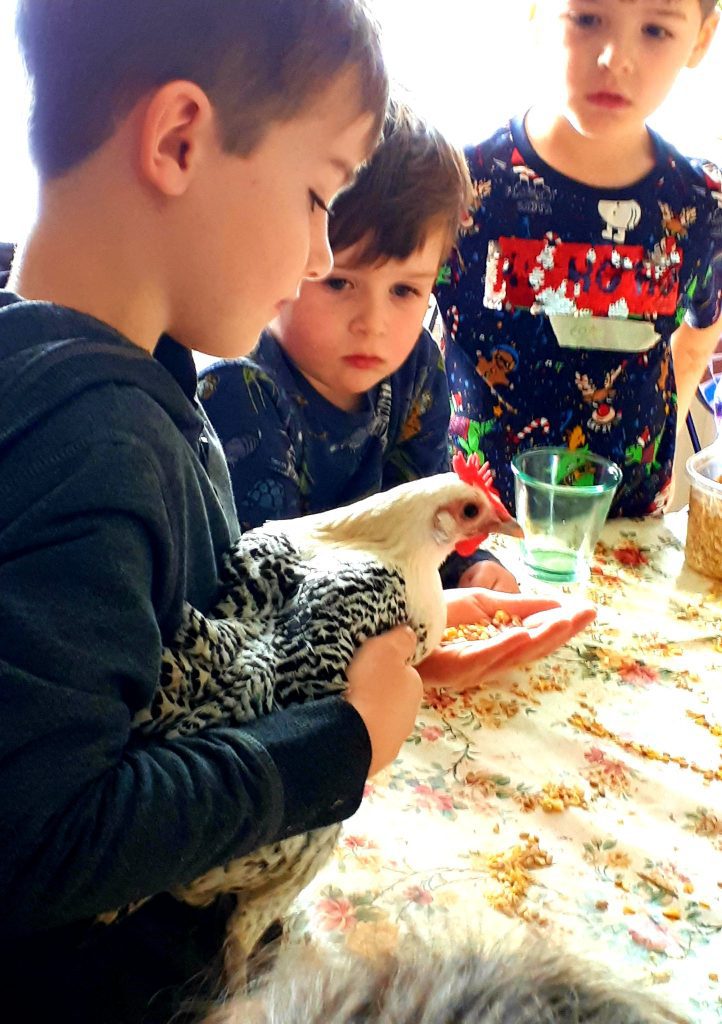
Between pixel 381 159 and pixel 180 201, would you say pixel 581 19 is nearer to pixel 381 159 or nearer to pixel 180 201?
pixel 381 159

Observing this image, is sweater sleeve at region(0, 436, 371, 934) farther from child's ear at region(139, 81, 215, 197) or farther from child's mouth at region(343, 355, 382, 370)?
child's mouth at region(343, 355, 382, 370)

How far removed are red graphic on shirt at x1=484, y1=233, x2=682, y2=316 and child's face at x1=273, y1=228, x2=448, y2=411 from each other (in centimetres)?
29

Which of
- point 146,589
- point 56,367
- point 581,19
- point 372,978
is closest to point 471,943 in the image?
point 372,978

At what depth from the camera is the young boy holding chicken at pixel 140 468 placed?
1.31 ft

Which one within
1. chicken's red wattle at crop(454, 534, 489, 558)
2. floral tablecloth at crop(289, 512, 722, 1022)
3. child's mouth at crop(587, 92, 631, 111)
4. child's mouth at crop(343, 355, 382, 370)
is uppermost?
child's mouth at crop(587, 92, 631, 111)

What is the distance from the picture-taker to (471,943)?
0.52 metres

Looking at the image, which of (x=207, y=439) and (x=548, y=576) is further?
(x=548, y=576)

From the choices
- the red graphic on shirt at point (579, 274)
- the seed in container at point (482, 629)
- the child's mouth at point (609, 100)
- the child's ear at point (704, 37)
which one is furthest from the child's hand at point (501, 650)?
the child's ear at point (704, 37)

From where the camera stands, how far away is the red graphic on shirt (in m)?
1.23

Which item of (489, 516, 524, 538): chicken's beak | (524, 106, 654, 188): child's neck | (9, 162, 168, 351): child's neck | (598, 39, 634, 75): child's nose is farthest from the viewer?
(524, 106, 654, 188): child's neck

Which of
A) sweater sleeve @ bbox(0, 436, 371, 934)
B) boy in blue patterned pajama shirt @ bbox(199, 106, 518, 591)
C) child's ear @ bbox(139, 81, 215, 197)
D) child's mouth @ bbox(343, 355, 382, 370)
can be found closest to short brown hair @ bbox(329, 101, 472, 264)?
boy in blue patterned pajama shirt @ bbox(199, 106, 518, 591)

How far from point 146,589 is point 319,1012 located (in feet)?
0.72

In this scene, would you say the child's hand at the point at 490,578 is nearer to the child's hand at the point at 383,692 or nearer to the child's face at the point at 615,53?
the child's hand at the point at 383,692

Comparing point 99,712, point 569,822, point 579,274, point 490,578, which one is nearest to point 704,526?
point 490,578
